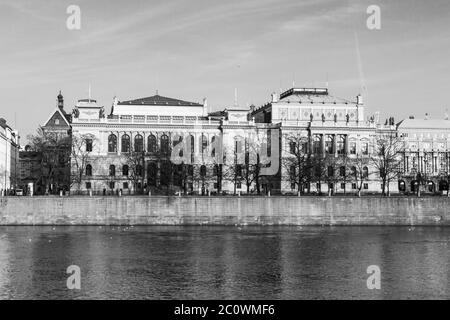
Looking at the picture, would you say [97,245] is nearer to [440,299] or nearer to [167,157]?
[440,299]

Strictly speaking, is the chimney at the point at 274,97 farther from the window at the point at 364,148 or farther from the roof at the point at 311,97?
the window at the point at 364,148

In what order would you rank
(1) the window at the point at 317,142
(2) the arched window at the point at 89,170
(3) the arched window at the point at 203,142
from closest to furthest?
1. (2) the arched window at the point at 89,170
2. (3) the arched window at the point at 203,142
3. (1) the window at the point at 317,142

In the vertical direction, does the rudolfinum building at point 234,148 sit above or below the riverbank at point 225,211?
above

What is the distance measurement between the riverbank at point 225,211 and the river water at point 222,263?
5776 millimetres

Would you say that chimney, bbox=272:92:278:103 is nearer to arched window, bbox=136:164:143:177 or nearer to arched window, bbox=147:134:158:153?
arched window, bbox=147:134:158:153

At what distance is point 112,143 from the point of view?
120 metres

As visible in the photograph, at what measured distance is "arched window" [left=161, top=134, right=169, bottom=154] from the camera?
112 metres

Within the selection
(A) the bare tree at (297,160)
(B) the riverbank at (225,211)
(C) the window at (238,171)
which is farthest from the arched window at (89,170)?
(B) the riverbank at (225,211)

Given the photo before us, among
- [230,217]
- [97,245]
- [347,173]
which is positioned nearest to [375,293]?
[97,245]

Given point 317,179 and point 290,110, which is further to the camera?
point 290,110

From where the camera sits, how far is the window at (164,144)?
112 m

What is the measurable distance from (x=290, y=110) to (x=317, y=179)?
2475 cm

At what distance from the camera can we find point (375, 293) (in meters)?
41.7

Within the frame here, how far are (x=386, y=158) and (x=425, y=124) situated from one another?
173 feet
